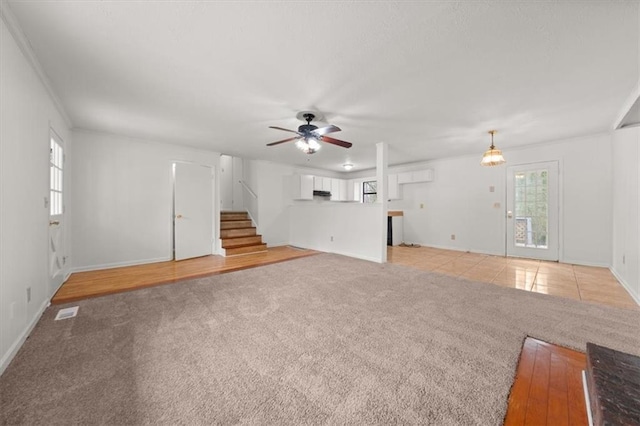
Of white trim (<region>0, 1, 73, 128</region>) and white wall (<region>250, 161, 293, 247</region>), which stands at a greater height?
white trim (<region>0, 1, 73, 128</region>)

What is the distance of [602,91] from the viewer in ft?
9.11

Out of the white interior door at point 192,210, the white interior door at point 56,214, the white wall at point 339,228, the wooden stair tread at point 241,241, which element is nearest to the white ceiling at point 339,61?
the white interior door at point 56,214

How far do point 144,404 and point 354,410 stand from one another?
117 centimetres

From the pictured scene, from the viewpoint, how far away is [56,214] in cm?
342

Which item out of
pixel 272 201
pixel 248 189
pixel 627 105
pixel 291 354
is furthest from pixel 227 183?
pixel 627 105

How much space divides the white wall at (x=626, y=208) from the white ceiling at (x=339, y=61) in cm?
50

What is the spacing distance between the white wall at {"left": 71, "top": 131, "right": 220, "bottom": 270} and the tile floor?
5.03 metres

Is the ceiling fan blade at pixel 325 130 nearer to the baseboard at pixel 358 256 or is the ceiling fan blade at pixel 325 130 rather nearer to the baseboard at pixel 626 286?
Result: the baseboard at pixel 358 256

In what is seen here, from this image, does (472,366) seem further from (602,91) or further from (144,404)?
(602,91)

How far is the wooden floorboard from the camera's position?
320 centimetres

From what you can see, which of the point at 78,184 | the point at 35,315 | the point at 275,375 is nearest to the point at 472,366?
the point at 275,375

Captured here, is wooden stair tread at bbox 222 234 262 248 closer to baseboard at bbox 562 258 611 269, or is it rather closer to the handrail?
the handrail

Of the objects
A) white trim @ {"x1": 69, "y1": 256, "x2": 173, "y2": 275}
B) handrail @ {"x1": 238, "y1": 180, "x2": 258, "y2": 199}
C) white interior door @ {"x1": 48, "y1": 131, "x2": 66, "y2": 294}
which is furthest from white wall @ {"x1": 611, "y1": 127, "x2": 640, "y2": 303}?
white trim @ {"x1": 69, "y1": 256, "x2": 173, "y2": 275}

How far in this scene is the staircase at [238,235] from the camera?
5.77 metres
